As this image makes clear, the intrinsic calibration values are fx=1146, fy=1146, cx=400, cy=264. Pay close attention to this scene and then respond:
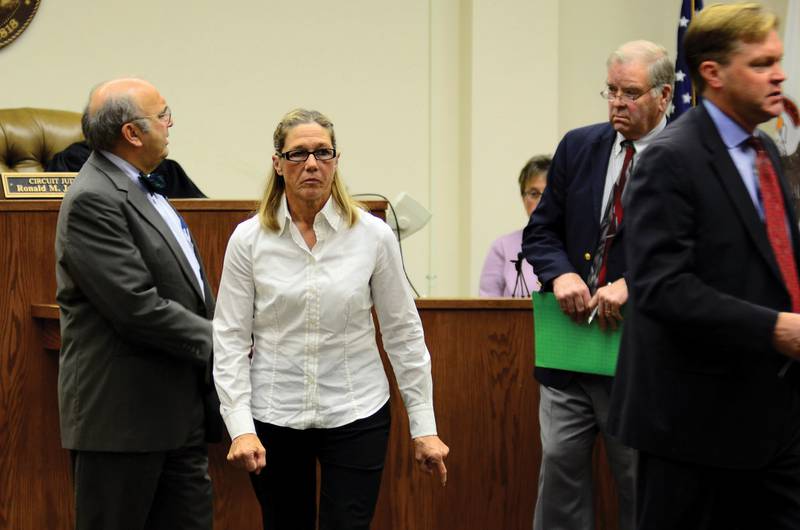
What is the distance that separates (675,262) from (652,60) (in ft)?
3.51

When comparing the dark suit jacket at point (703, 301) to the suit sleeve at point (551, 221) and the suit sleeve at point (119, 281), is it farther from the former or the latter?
the suit sleeve at point (119, 281)

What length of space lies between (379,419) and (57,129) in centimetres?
310

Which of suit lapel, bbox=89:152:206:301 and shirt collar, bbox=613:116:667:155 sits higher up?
shirt collar, bbox=613:116:667:155

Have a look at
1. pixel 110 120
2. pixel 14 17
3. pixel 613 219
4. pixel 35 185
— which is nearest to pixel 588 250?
pixel 613 219

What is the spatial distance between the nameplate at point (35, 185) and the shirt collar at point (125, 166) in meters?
0.73

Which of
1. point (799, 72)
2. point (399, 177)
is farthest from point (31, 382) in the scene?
point (799, 72)

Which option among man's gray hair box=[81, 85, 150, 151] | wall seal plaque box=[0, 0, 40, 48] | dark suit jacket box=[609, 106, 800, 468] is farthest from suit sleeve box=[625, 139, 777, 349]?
wall seal plaque box=[0, 0, 40, 48]

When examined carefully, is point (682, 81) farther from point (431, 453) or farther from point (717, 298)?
point (717, 298)

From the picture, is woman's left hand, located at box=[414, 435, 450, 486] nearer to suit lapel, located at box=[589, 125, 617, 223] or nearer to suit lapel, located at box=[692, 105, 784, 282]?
suit lapel, located at box=[589, 125, 617, 223]

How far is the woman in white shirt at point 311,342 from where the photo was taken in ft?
9.02

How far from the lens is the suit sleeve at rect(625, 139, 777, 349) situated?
211cm

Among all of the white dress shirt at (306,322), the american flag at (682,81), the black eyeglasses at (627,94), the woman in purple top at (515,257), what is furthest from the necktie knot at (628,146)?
the american flag at (682,81)

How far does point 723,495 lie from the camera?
2.25 meters

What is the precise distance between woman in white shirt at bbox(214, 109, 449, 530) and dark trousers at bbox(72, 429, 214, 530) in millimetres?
366
